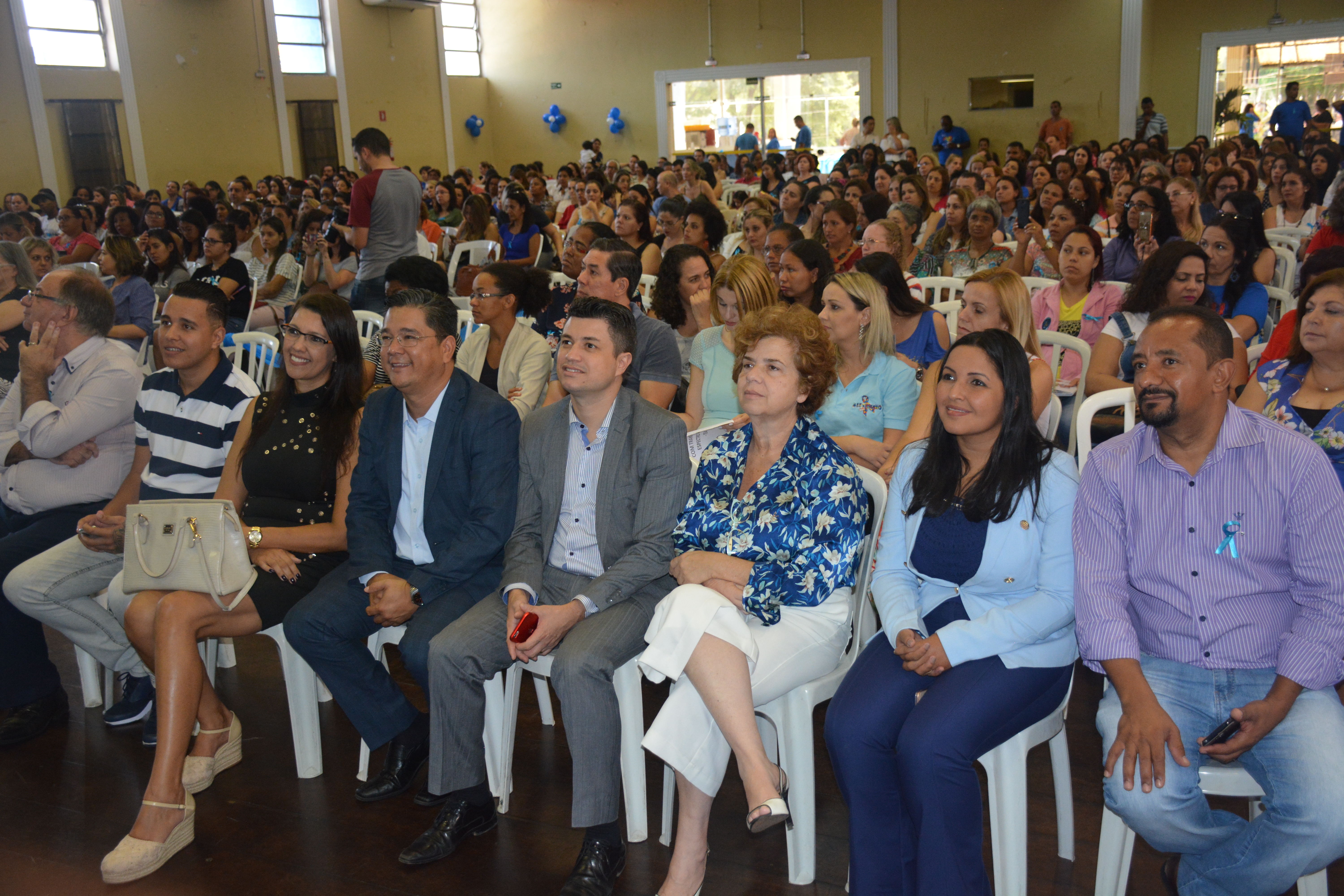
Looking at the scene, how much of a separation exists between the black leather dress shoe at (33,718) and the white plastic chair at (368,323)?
175cm

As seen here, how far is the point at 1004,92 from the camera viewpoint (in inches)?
629

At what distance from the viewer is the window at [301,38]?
16141mm

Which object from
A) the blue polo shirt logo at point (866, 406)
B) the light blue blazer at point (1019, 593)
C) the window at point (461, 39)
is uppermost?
the window at point (461, 39)

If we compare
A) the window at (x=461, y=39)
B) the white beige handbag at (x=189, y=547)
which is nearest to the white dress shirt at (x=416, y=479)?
the white beige handbag at (x=189, y=547)

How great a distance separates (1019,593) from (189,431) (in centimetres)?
222

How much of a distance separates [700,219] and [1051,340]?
261 centimetres

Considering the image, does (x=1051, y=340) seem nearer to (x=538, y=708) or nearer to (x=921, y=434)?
(x=921, y=434)

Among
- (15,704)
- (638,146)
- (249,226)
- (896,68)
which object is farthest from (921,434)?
(638,146)

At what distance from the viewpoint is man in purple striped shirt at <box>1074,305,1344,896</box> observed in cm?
175

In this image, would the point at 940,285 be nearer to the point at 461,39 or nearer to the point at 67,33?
the point at 67,33

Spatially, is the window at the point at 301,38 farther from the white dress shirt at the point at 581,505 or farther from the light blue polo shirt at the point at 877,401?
the white dress shirt at the point at 581,505

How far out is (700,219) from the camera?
18.3 feet

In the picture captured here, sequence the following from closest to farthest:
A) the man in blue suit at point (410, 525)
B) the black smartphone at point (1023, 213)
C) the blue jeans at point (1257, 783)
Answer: the blue jeans at point (1257, 783)
the man in blue suit at point (410, 525)
the black smartphone at point (1023, 213)

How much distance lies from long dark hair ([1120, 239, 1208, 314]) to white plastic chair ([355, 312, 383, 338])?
9.38 ft
